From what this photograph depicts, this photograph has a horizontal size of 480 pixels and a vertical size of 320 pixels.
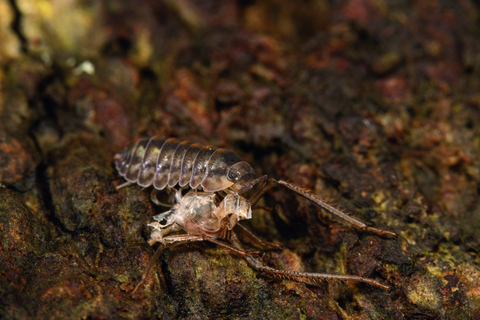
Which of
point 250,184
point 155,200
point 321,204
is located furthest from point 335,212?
point 155,200

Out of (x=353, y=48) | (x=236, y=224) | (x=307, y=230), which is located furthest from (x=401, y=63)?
(x=236, y=224)

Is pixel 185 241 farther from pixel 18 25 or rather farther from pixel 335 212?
pixel 18 25

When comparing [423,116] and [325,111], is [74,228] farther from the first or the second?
[423,116]

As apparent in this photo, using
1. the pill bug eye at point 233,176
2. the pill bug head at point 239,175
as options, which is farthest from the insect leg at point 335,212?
the pill bug eye at point 233,176

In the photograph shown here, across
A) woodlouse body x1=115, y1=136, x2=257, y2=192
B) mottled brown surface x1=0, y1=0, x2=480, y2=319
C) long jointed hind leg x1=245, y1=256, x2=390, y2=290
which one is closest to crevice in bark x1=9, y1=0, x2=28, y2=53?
mottled brown surface x1=0, y1=0, x2=480, y2=319

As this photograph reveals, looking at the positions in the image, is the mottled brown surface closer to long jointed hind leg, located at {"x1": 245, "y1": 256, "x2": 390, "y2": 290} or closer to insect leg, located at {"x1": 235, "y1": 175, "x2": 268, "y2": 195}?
long jointed hind leg, located at {"x1": 245, "y1": 256, "x2": 390, "y2": 290}
